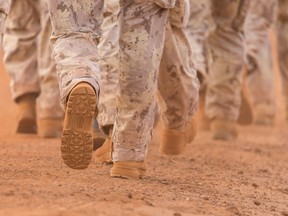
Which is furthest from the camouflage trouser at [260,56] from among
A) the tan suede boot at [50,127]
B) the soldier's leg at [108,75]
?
the soldier's leg at [108,75]

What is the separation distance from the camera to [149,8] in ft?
15.5

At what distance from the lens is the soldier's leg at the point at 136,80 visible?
A: 4.73m

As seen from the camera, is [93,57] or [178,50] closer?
[93,57]

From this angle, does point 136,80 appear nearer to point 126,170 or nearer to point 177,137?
point 126,170

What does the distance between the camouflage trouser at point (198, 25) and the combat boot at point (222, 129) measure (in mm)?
523

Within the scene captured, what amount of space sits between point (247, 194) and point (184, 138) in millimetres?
898

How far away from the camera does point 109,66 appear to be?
548 centimetres

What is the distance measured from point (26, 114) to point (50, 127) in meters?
0.33

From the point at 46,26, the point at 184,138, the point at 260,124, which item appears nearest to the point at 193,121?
the point at 184,138

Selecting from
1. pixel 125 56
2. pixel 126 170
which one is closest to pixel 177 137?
pixel 126 170

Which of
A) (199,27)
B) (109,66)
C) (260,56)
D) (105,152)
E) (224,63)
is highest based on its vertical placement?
(260,56)

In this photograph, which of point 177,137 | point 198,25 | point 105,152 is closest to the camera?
point 105,152

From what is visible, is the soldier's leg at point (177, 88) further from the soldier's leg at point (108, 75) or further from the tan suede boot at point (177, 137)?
the soldier's leg at point (108, 75)

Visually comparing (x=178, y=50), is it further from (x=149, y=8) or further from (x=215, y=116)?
(x=215, y=116)
